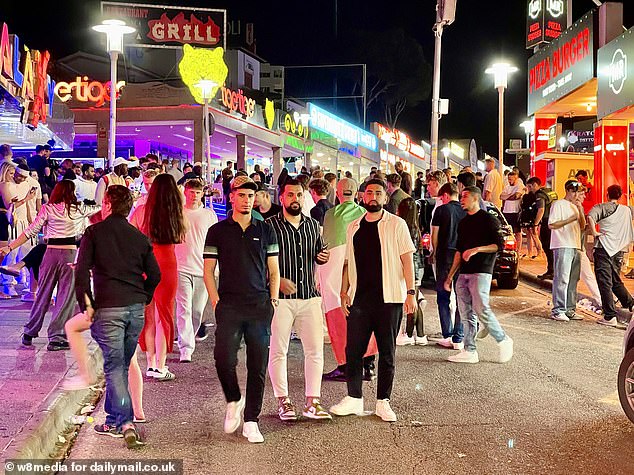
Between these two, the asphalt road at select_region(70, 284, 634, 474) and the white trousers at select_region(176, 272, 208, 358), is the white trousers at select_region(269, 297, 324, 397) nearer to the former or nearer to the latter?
the asphalt road at select_region(70, 284, 634, 474)

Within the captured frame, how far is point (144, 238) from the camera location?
231 inches

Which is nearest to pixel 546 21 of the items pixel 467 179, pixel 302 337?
pixel 467 179

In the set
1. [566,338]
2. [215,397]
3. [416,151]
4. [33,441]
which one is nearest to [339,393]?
[215,397]

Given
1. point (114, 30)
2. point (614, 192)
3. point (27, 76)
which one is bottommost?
point (614, 192)

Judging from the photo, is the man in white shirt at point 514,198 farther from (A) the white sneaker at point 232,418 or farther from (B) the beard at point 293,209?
(A) the white sneaker at point 232,418

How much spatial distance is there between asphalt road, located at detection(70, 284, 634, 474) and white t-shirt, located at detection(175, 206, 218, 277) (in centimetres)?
106

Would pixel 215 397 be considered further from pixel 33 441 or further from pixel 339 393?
pixel 33 441

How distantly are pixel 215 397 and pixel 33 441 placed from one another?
2042mm

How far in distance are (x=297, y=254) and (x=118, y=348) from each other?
1.57 meters

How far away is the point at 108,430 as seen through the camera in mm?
5980

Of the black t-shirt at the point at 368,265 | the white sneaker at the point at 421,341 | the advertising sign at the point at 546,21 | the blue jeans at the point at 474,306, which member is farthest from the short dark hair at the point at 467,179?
the advertising sign at the point at 546,21

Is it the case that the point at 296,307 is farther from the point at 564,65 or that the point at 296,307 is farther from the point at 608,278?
the point at 564,65

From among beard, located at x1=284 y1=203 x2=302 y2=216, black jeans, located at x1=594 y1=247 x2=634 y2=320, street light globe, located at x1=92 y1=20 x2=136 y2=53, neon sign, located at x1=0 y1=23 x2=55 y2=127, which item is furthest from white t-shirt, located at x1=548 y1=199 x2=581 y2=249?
street light globe, located at x1=92 y1=20 x2=136 y2=53

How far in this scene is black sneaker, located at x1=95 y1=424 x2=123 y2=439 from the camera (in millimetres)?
5922
